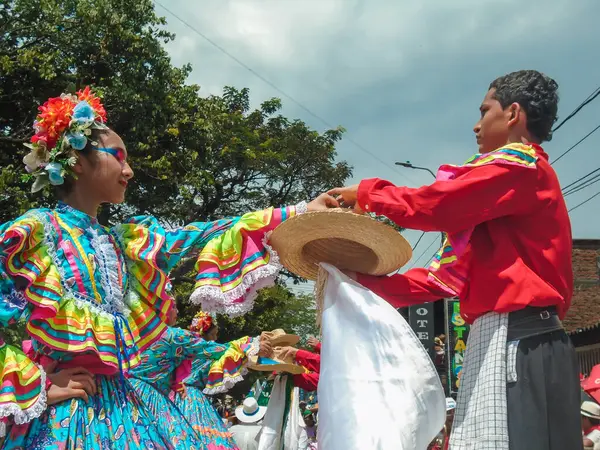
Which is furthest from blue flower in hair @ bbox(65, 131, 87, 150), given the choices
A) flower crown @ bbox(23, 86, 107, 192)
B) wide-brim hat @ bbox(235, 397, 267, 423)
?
wide-brim hat @ bbox(235, 397, 267, 423)

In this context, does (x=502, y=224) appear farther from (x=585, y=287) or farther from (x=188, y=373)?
(x=585, y=287)

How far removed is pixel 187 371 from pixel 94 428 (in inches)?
156

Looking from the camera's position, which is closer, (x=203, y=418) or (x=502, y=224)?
(x=502, y=224)

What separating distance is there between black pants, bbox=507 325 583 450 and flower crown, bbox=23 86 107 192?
195 cm

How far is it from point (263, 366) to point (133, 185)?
6.30 metres

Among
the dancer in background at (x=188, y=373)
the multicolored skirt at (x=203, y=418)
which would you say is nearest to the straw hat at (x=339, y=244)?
the dancer in background at (x=188, y=373)

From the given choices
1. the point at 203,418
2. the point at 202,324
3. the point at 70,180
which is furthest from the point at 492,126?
the point at 202,324

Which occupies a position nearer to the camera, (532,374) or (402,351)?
(532,374)

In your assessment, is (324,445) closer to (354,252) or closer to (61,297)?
(354,252)

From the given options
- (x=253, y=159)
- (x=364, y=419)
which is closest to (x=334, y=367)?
(x=364, y=419)

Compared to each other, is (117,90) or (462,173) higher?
(117,90)

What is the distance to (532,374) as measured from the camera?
237cm

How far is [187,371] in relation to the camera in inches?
255

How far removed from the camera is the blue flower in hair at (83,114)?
3.04 meters
